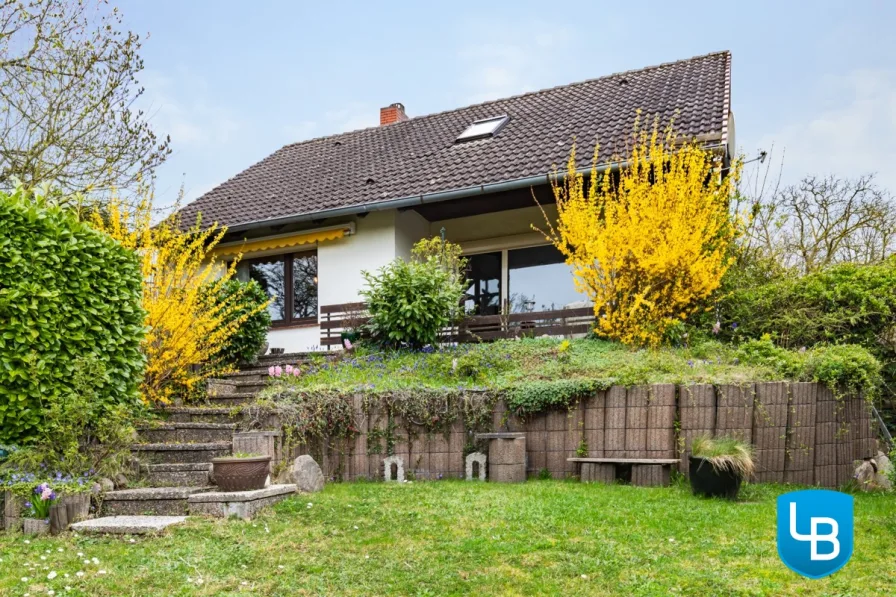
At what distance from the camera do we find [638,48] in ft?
55.0

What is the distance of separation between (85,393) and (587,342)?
6.84 metres

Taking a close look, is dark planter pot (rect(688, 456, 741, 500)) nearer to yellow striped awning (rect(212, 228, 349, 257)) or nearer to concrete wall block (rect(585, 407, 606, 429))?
concrete wall block (rect(585, 407, 606, 429))

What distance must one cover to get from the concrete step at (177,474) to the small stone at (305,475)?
0.80 meters

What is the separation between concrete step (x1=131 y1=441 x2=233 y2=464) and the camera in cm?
661

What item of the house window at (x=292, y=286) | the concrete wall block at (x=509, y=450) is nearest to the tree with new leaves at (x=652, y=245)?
the concrete wall block at (x=509, y=450)

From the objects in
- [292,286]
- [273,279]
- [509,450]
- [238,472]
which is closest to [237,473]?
[238,472]

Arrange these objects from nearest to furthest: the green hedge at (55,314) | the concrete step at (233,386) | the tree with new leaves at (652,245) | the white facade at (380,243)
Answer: the green hedge at (55,314) → the concrete step at (233,386) → the tree with new leaves at (652,245) → the white facade at (380,243)

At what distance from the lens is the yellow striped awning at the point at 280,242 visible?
1348 cm

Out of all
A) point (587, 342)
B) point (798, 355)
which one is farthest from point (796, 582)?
point (587, 342)

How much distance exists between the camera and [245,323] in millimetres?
11172

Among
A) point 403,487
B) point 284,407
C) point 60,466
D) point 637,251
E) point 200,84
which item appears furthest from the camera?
point 200,84

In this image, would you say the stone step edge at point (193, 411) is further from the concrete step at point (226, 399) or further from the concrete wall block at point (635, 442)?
the concrete wall block at point (635, 442)

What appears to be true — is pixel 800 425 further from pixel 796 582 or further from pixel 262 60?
pixel 262 60

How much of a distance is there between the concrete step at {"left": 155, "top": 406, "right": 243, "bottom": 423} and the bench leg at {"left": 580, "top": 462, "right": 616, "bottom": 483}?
4.07 meters
